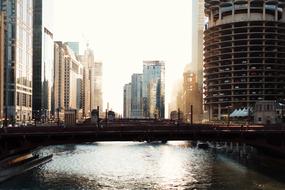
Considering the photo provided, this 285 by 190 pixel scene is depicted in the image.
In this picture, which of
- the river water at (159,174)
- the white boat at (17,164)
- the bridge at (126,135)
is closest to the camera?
the river water at (159,174)

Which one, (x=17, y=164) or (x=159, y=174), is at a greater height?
(x=17, y=164)

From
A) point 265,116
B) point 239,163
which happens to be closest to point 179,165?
point 239,163

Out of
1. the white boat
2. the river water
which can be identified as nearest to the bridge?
the white boat

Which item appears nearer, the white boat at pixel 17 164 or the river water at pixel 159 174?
the river water at pixel 159 174

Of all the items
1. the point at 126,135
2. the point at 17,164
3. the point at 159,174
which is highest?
the point at 126,135

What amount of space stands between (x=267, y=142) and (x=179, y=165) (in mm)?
23725

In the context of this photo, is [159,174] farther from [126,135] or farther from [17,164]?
[17,164]

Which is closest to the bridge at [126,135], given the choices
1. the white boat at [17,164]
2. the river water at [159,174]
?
the white boat at [17,164]

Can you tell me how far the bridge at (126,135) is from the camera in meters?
87.4

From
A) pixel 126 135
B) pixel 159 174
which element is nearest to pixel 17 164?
pixel 126 135

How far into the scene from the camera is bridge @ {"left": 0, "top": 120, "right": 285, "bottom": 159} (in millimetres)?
87438

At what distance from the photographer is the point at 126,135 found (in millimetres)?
91000

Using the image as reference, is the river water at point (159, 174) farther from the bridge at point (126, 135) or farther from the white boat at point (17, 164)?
the bridge at point (126, 135)

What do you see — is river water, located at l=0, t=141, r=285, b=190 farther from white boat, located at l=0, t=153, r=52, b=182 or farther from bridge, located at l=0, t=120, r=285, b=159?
bridge, located at l=0, t=120, r=285, b=159
